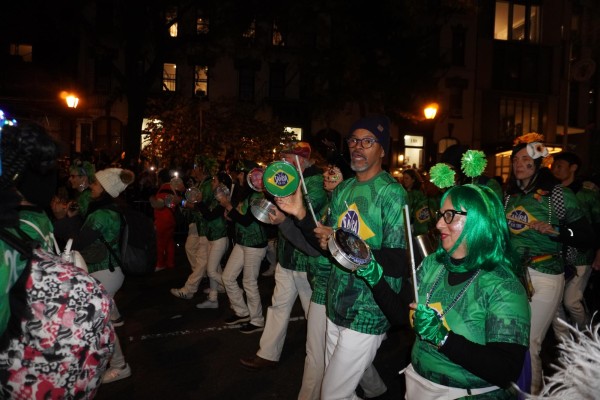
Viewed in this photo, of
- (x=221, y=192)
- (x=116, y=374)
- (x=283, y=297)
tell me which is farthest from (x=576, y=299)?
(x=116, y=374)

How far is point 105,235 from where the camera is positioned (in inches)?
187

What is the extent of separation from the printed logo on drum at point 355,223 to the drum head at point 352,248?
25.3 inches

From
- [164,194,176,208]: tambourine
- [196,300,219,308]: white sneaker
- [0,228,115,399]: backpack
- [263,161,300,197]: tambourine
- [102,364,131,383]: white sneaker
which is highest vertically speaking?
[263,161,300,197]: tambourine

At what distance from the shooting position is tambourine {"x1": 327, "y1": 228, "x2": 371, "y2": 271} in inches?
98.6

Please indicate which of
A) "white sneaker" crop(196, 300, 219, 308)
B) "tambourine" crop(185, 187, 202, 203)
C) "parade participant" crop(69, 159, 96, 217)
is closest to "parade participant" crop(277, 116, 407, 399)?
"parade participant" crop(69, 159, 96, 217)

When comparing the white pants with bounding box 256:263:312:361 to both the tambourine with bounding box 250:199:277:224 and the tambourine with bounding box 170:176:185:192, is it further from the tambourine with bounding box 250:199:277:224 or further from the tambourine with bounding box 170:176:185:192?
the tambourine with bounding box 170:176:185:192

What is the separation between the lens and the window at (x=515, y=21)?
3194 cm

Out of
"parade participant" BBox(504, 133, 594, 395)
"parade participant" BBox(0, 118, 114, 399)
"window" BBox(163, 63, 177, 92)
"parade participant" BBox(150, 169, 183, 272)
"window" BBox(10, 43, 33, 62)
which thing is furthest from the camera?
"window" BBox(163, 63, 177, 92)

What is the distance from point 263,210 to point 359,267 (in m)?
1.91

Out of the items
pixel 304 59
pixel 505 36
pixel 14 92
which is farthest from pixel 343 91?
pixel 14 92

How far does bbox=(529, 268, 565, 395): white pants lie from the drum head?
2538 millimetres

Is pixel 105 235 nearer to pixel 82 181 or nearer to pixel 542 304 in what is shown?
pixel 82 181

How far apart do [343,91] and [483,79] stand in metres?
10.7

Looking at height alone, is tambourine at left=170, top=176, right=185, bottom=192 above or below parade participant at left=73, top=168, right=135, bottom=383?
above
